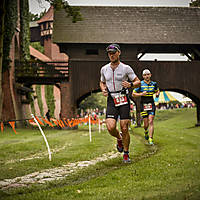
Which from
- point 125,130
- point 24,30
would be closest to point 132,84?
point 125,130

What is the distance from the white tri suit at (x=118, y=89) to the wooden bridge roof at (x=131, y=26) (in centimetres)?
2187

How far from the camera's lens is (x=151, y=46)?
30109mm

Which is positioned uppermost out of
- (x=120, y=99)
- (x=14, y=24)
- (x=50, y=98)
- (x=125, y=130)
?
(x=14, y=24)

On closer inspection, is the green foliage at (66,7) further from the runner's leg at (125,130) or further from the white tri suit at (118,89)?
the runner's leg at (125,130)

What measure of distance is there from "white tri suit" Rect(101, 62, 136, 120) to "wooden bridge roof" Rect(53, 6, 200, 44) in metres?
21.9

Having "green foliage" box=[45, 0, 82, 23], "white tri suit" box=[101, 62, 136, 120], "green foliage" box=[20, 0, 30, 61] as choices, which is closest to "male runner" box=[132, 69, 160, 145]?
"green foliage" box=[45, 0, 82, 23]

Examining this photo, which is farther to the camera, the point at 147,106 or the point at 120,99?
the point at 147,106

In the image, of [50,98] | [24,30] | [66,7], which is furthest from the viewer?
[50,98]

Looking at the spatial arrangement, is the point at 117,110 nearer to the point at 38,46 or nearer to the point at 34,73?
the point at 34,73

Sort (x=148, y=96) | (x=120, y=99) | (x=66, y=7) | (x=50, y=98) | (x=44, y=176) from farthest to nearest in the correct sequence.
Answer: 1. (x=50, y=98)
2. (x=148, y=96)
3. (x=66, y=7)
4. (x=120, y=99)
5. (x=44, y=176)

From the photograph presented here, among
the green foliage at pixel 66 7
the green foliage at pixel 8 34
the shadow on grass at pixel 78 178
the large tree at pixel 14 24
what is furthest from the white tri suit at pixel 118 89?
the green foliage at pixel 8 34

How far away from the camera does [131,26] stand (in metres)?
30.8

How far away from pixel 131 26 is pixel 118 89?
81.4 ft

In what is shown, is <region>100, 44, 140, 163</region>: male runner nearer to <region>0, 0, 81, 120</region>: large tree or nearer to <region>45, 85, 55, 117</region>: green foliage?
<region>0, 0, 81, 120</region>: large tree
